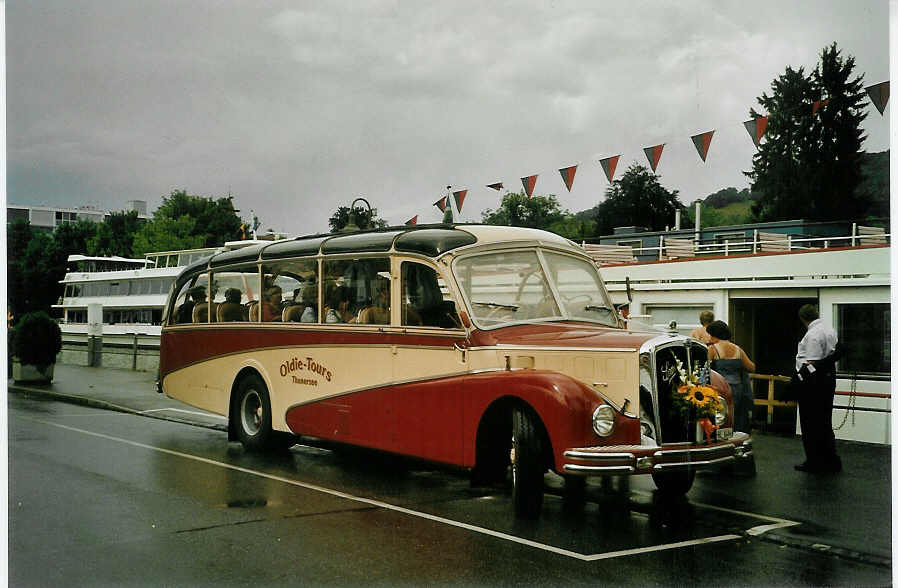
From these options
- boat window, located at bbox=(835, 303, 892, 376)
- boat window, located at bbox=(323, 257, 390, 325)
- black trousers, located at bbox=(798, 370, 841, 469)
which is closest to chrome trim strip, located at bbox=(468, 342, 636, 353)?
boat window, located at bbox=(323, 257, 390, 325)

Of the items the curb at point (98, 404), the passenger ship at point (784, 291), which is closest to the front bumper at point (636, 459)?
the passenger ship at point (784, 291)

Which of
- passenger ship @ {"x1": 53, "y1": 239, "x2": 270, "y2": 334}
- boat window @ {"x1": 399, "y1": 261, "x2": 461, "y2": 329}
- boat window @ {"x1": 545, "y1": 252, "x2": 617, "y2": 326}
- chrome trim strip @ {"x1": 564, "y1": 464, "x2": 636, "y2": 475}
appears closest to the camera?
chrome trim strip @ {"x1": 564, "y1": 464, "x2": 636, "y2": 475}

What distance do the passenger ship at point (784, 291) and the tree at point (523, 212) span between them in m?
0.70

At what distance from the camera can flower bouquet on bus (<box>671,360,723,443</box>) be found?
6582 millimetres

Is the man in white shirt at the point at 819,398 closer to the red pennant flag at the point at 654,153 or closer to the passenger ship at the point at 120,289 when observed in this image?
the red pennant flag at the point at 654,153

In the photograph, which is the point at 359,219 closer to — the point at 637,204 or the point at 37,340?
the point at 637,204

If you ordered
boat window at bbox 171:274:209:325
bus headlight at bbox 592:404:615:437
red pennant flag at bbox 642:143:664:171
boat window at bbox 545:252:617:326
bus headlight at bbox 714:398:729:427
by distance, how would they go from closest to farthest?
bus headlight at bbox 592:404:615:437 → bus headlight at bbox 714:398:729:427 → boat window at bbox 545:252:617:326 → red pennant flag at bbox 642:143:664:171 → boat window at bbox 171:274:209:325

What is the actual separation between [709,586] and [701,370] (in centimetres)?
210

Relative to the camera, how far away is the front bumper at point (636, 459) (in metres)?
6.23

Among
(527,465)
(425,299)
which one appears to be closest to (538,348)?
(527,465)

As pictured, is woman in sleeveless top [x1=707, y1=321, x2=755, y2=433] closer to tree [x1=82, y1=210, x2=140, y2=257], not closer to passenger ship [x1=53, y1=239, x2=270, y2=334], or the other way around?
passenger ship [x1=53, y1=239, x2=270, y2=334]

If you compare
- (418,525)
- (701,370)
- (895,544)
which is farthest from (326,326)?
(895,544)

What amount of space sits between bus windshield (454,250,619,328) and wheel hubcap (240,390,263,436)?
3.59 metres

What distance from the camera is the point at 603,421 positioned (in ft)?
20.9
